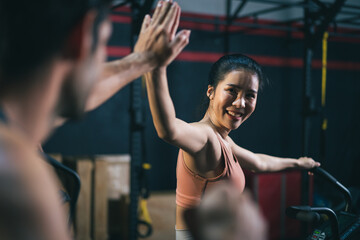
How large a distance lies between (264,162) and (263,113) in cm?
425

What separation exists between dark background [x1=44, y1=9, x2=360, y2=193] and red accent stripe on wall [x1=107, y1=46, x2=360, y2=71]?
30 millimetres

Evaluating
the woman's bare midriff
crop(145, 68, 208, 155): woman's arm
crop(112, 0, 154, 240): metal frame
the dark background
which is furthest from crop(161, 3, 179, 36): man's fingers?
the dark background

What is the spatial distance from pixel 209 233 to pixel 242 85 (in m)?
1.27

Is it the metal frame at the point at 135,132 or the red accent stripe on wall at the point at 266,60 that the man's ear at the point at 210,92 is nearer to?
the metal frame at the point at 135,132

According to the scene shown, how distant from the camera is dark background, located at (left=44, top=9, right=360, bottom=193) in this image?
217 inches

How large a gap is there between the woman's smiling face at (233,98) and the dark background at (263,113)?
12.0 ft

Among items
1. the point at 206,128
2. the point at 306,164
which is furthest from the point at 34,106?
the point at 306,164

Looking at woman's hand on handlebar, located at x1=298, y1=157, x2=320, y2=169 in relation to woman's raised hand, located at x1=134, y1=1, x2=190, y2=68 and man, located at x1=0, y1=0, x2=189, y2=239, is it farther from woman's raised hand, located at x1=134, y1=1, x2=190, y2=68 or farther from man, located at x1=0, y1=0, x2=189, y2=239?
man, located at x1=0, y1=0, x2=189, y2=239

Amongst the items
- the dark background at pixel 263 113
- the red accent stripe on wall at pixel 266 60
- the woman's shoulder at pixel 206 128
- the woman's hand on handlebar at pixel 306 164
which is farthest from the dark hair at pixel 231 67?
the red accent stripe on wall at pixel 266 60

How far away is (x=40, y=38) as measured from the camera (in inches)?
27.4

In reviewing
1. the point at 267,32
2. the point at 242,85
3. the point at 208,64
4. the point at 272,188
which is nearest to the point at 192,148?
the point at 242,85

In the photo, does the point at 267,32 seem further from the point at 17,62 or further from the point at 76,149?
the point at 17,62

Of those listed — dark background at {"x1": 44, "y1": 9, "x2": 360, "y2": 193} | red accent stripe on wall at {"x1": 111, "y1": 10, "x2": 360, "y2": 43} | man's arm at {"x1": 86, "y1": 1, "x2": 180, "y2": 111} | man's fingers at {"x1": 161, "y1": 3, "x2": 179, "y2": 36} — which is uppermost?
red accent stripe on wall at {"x1": 111, "y1": 10, "x2": 360, "y2": 43}

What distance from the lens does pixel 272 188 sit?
5.27 metres
